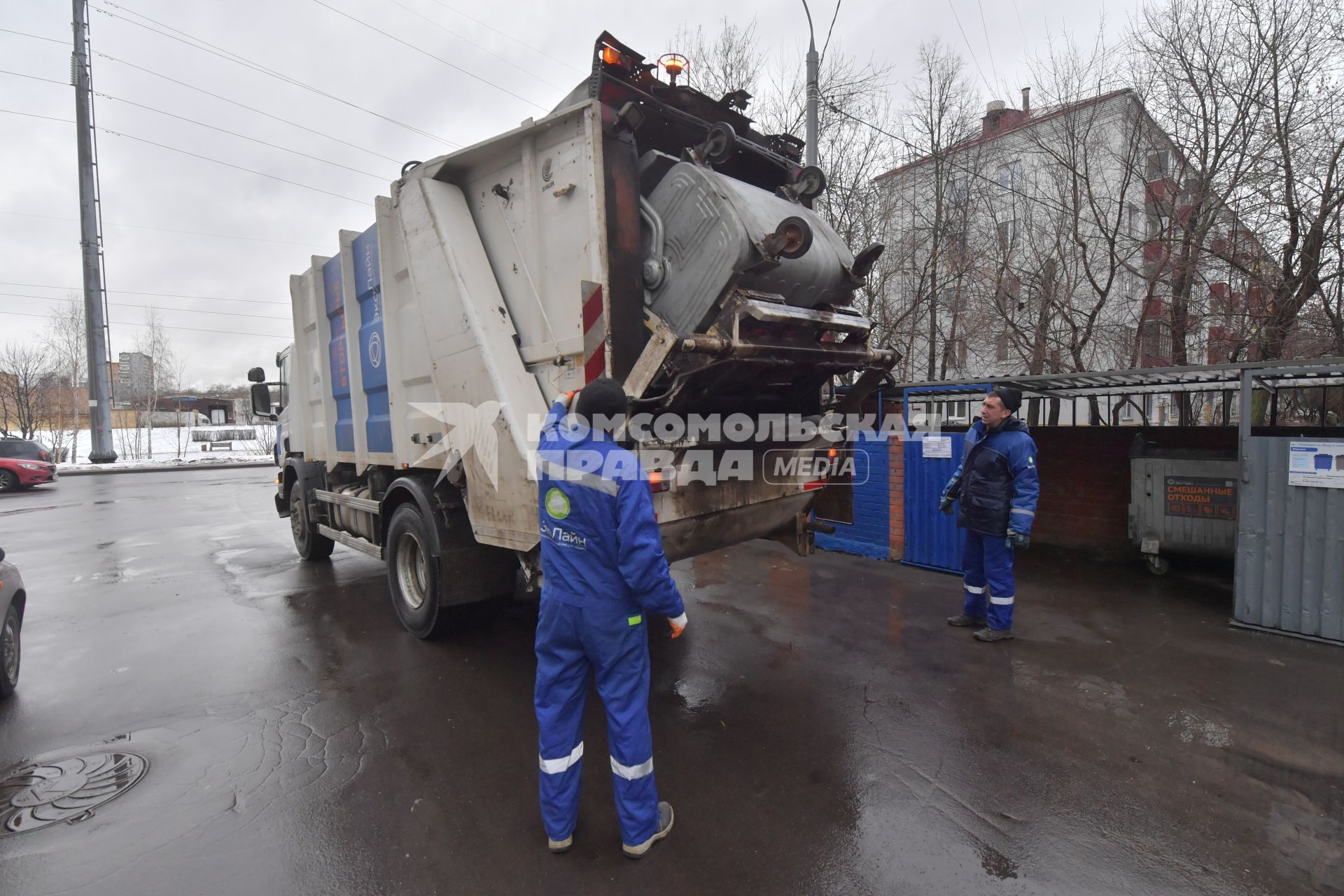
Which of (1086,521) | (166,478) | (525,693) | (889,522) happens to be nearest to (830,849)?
(525,693)

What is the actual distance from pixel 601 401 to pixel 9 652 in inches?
172

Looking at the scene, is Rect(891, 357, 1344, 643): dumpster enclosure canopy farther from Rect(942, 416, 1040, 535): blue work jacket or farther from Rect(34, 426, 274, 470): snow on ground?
Rect(34, 426, 274, 470): snow on ground

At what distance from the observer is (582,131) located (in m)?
3.36

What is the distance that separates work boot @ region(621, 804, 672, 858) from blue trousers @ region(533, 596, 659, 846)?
2cm

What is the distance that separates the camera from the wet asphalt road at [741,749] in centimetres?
238

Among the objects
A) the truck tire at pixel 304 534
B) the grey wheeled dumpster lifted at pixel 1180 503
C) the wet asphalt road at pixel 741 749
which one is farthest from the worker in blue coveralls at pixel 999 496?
the truck tire at pixel 304 534

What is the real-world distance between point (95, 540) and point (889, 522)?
11.2 m

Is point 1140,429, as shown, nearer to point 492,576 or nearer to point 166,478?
point 492,576

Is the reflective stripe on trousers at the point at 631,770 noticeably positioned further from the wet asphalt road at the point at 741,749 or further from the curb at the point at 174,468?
the curb at the point at 174,468

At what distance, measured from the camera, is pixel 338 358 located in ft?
18.6

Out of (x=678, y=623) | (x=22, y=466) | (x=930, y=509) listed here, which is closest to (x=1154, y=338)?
(x=930, y=509)

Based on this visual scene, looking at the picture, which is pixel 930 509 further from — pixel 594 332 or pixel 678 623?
pixel 678 623

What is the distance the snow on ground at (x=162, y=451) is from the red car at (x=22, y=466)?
656cm

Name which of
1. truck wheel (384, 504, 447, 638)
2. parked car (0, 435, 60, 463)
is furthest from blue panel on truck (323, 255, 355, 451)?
parked car (0, 435, 60, 463)
